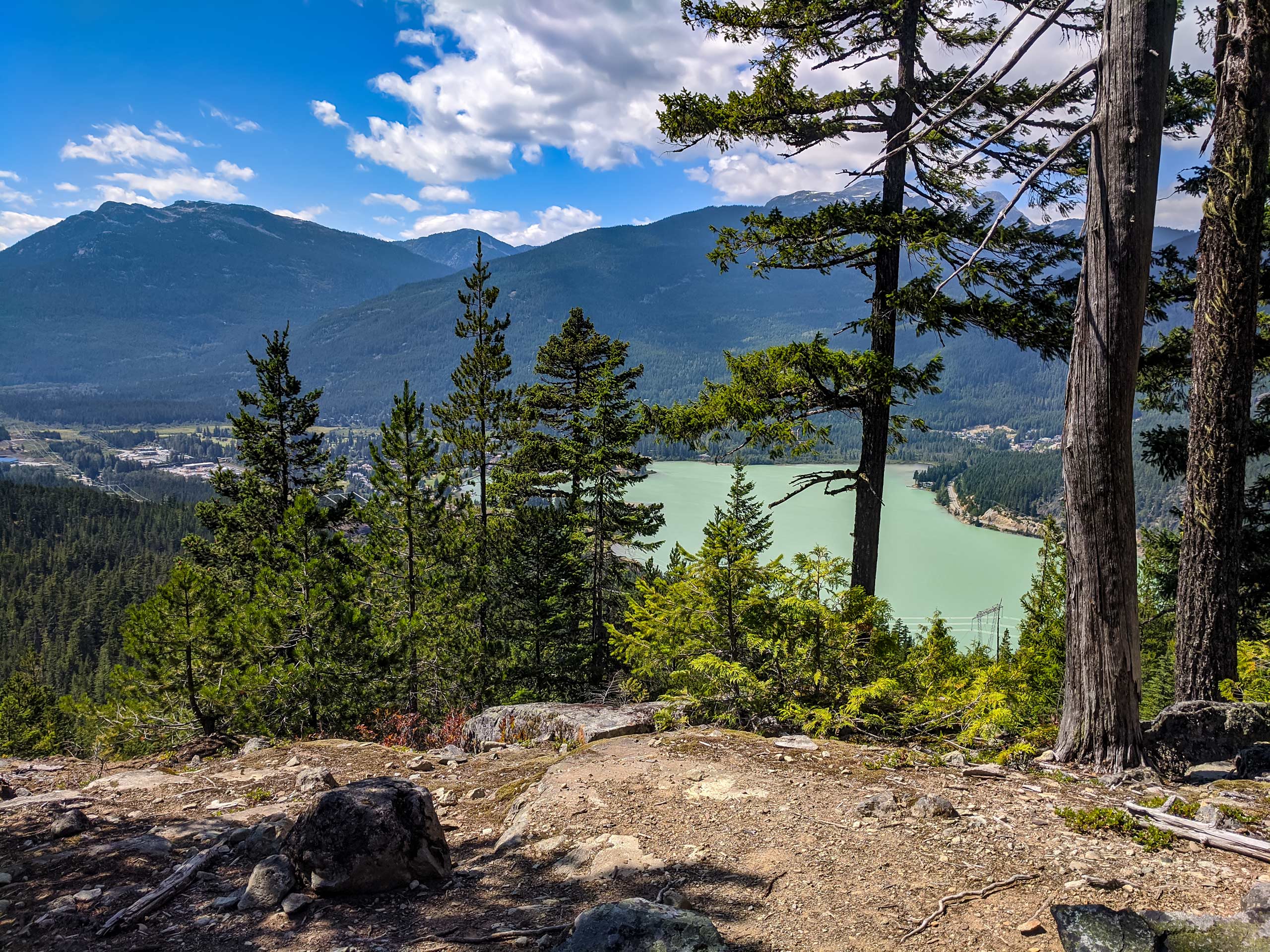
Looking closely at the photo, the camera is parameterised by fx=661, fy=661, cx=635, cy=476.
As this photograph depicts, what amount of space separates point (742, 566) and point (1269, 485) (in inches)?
311

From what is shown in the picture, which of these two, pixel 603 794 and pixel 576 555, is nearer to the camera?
pixel 603 794

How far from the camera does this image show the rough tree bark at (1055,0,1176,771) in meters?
4.36

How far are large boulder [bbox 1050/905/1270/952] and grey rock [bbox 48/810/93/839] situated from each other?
6113 mm

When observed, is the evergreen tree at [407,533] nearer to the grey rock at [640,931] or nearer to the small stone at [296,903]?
the small stone at [296,903]

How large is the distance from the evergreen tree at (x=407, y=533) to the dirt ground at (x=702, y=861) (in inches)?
357

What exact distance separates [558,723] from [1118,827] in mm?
5475

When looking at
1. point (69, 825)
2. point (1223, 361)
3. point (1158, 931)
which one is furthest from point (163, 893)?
point (1223, 361)

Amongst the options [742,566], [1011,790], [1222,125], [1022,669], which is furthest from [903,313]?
[1011,790]

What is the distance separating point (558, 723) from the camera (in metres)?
7.66

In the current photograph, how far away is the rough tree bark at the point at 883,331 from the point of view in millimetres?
7754

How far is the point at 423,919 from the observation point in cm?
333

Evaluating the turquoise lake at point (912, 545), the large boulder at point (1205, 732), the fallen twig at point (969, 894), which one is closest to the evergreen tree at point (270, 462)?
the fallen twig at point (969, 894)

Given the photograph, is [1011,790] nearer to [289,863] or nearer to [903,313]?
[289,863]

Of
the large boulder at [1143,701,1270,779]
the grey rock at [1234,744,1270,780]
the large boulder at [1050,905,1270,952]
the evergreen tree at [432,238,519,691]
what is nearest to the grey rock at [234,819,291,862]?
the large boulder at [1050,905,1270,952]
